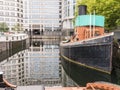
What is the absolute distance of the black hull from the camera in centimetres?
2414

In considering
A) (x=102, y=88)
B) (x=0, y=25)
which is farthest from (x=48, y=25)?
(x=102, y=88)

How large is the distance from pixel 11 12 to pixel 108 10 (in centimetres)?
9778

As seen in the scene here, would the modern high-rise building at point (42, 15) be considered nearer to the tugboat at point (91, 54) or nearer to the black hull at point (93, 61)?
the tugboat at point (91, 54)

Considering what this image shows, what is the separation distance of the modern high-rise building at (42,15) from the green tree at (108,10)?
10540 cm

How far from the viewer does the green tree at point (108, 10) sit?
128 feet

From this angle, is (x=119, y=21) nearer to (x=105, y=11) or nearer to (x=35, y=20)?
(x=105, y=11)

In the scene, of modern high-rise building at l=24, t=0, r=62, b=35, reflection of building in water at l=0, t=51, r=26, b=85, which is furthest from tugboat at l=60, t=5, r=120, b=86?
modern high-rise building at l=24, t=0, r=62, b=35

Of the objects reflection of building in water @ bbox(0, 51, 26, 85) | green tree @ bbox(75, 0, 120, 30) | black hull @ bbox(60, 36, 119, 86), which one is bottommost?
reflection of building in water @ bbox(0, 51, 26, 85)

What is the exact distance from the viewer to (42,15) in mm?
150750

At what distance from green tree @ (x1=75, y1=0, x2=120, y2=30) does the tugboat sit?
667 centimetres

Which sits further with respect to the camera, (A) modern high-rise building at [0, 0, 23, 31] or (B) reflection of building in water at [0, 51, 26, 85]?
(A) modern high-rise building at [0, 0, 23, 31]

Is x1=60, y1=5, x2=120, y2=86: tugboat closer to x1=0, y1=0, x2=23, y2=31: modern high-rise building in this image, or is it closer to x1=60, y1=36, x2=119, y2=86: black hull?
x1=60, y1=36, x2=119, y2=86: black hull

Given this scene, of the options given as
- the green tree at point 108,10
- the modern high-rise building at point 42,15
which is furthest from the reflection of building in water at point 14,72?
the modern high-rise building at point 42,15

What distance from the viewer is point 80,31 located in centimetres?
3331
